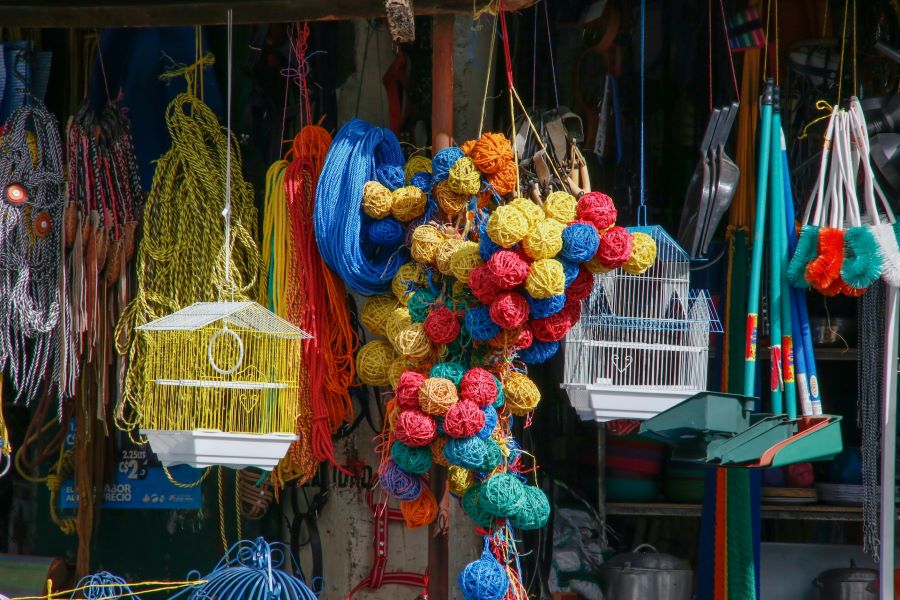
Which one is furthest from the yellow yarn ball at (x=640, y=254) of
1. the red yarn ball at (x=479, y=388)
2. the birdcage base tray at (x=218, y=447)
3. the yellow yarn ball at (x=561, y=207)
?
the birdcage base tray at (x=218, y=447)

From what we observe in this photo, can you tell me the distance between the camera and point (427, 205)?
16.2ft

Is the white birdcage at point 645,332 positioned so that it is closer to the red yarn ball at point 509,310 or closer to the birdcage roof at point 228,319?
the red yarn ball at point 509,310

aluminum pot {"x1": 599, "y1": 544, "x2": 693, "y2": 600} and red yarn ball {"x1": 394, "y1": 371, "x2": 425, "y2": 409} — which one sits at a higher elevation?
red yarn ball {"x1": 394, "y1": 371, "x2": 425, "y2": 409}

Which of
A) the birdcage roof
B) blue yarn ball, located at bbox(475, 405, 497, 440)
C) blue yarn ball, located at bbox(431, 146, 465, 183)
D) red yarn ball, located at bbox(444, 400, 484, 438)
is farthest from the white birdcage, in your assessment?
the birdcage roof

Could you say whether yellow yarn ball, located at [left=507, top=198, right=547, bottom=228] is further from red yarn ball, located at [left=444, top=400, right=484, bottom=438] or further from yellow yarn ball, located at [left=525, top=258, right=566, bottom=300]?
red yarn ball, located at [left=444, top=400, right=484, bottom=438]

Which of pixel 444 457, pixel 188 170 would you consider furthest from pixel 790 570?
pixel 188 170

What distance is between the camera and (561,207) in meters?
4.54

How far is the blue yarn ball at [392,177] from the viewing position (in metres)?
5.05

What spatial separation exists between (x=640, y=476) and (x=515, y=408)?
1333 mm

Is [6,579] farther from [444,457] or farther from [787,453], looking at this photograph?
[787,453]

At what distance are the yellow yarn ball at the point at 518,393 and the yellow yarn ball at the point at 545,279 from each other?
1.42 feet

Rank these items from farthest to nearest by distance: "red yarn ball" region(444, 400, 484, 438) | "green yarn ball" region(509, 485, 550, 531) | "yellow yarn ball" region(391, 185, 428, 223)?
"yellow yarn ball" region(391, 185, 428, 223) < "green yarn ball" region(509, 485, 550, 531) < "red yarn ball" region(444, 400, 484, 438)

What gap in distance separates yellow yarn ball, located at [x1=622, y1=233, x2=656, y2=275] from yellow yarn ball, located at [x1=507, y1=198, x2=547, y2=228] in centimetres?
34

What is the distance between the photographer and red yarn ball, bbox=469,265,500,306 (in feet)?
14.4
